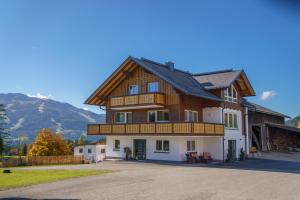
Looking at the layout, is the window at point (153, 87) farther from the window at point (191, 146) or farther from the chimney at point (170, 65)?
the window at point (191, 146)

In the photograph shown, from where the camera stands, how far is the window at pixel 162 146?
3081 centimetres

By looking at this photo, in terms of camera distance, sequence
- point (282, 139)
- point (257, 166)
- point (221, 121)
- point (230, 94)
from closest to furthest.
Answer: point (257, 166)
point (221, 121)
point (230, 94)
point (282, 139)

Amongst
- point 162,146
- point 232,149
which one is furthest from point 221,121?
point 162,146

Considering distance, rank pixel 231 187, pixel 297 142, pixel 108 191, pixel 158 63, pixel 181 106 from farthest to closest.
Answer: pixel 297 142
pixel 158 63
pixel 181 106
pixel 231 187
pixel 108 191

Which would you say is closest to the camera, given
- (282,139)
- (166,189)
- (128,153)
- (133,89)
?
(166,189)

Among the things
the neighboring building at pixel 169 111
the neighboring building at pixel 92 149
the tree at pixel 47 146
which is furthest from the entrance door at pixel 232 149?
the tree at pixel 47 146

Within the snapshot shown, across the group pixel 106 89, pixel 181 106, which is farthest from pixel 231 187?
pixel 106 89

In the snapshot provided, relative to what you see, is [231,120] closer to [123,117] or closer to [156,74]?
[156,74]

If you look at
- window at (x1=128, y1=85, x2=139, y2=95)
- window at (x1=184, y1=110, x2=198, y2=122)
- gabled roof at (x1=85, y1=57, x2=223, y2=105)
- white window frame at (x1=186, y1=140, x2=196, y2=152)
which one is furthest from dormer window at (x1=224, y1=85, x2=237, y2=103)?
window at (x1=128, y1=85, x2=139, y2=95)

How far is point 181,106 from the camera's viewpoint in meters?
30.7

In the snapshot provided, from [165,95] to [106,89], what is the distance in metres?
7.90

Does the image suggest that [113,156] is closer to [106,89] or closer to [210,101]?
[106,89]

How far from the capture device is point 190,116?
3216cm

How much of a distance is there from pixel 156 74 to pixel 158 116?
4.28 meters
